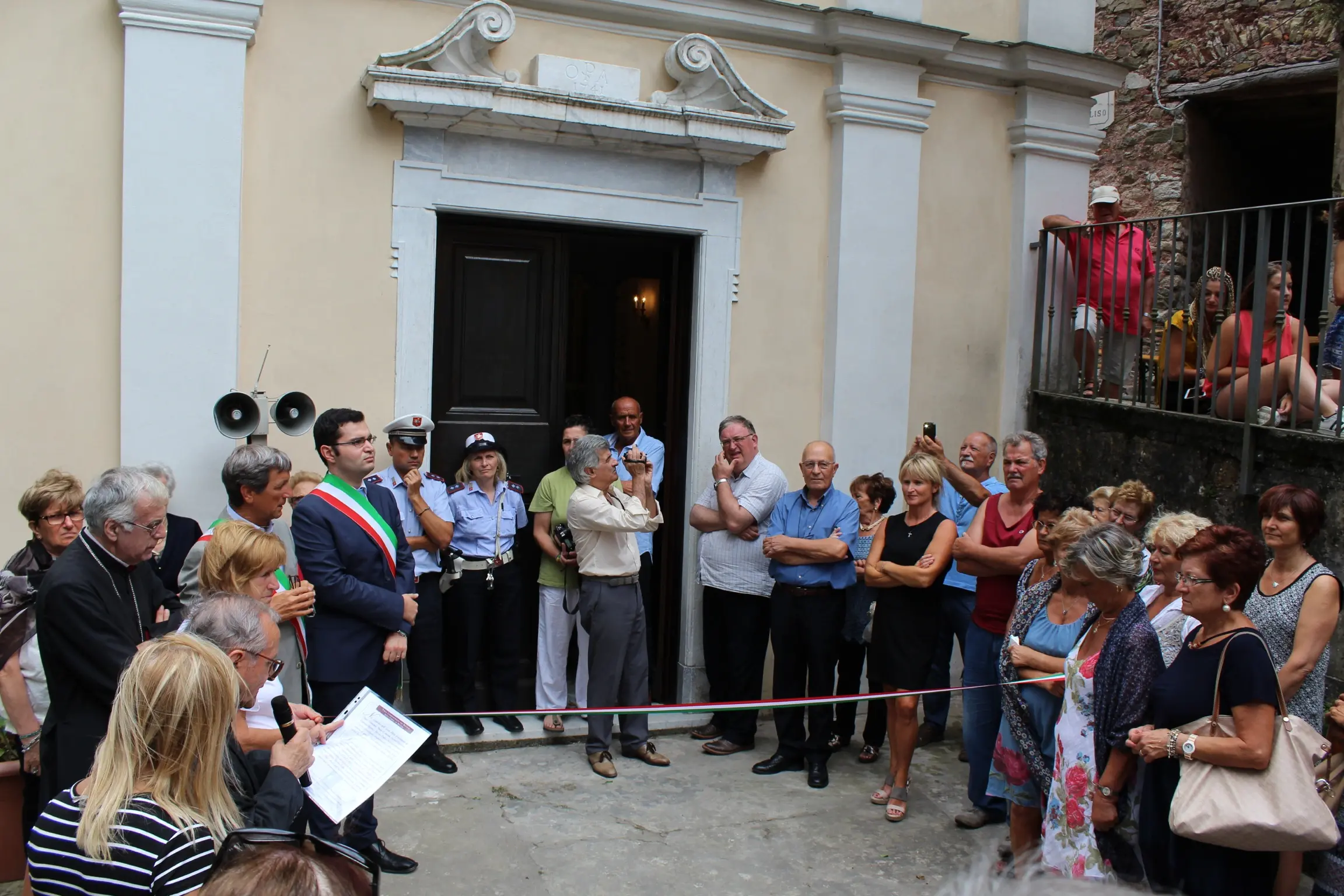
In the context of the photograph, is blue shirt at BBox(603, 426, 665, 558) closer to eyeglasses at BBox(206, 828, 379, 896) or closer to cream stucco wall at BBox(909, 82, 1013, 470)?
cream stucco wall at BBox(909, 82, 1013, 470)

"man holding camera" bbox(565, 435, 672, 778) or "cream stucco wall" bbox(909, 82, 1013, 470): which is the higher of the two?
"cream stucco wall" bbox(909, 82, 1013, 470)

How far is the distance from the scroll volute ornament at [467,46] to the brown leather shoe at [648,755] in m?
3.63

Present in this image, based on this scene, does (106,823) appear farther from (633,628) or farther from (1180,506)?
(1180,506)

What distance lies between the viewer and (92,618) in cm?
347

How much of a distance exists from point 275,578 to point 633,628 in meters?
2.42

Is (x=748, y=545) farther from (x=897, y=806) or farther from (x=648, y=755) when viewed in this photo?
(x=897, y=806)

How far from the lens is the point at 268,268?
19.8 feet

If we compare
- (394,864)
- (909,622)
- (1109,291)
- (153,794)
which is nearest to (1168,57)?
(1109,291)

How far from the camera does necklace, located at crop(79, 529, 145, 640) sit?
3.61 meters

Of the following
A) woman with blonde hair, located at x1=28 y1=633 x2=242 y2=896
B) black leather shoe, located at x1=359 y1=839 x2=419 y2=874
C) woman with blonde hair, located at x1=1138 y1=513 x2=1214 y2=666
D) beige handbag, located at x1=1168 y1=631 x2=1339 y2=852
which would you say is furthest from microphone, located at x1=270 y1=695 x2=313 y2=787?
woman with blonde hair, located at x1=1138 y1=513 x2=1214 y2=666

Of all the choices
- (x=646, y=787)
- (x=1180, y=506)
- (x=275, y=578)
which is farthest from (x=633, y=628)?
→ (x=1180, y=506)

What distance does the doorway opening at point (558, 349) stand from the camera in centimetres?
671

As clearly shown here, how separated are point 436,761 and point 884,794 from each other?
2271 millimetres

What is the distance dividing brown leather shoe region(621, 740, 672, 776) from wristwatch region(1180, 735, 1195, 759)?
308cm
